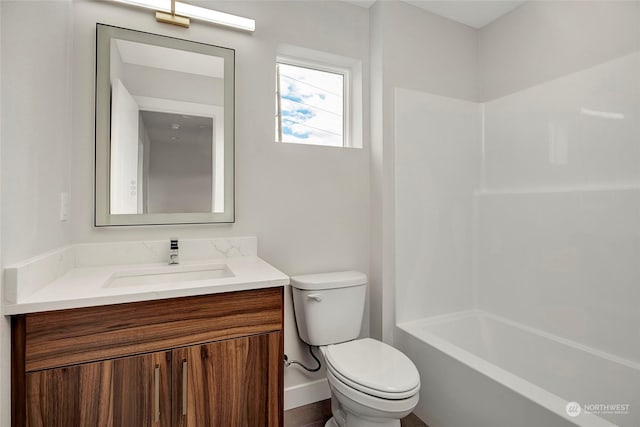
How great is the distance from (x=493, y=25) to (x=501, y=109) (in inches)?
23.9

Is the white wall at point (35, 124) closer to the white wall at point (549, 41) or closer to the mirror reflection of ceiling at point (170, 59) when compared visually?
the mirror reflection of ceiling at point (170, 59)

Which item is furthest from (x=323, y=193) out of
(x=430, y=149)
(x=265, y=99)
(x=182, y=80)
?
(x=182, y=80)

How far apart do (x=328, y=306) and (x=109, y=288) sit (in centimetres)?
101

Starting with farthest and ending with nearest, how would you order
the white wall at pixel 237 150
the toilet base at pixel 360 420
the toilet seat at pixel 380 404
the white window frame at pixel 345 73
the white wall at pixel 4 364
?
1. the white window frame at pixel 345 73
2. the toilet base at pixel 360 420
3. the toilet seat at pixel 380 404
4. the white wall at pixel 237 150
5. the white wall at pixel 4 364

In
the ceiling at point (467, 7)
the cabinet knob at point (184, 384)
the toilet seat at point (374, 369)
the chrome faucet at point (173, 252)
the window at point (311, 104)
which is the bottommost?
the toilet seat at point (374, 369)

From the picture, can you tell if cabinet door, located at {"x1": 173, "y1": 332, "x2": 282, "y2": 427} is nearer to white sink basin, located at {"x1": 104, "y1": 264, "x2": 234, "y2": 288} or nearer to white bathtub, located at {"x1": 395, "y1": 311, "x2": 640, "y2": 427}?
white sink basin, located at {"x1": 104, "y1": 264, "x2": 234, "y2": 288}

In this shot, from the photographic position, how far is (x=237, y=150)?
1.79 metres

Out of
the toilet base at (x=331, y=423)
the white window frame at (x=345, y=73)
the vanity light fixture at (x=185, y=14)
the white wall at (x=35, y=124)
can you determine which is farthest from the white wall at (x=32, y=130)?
the toilet base at (x=331, y=423)

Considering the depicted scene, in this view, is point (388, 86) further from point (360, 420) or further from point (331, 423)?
point (331, 423)

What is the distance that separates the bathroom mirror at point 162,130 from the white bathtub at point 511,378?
4.38 ft

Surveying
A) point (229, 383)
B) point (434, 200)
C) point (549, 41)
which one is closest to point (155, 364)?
point (229, 383)

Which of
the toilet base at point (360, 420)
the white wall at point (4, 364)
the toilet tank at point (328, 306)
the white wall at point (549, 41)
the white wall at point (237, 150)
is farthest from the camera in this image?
the toilet tank at point (328, 306)

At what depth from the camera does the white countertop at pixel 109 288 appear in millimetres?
992

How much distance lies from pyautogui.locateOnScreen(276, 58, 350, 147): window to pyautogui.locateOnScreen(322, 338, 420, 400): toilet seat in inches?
49.0
